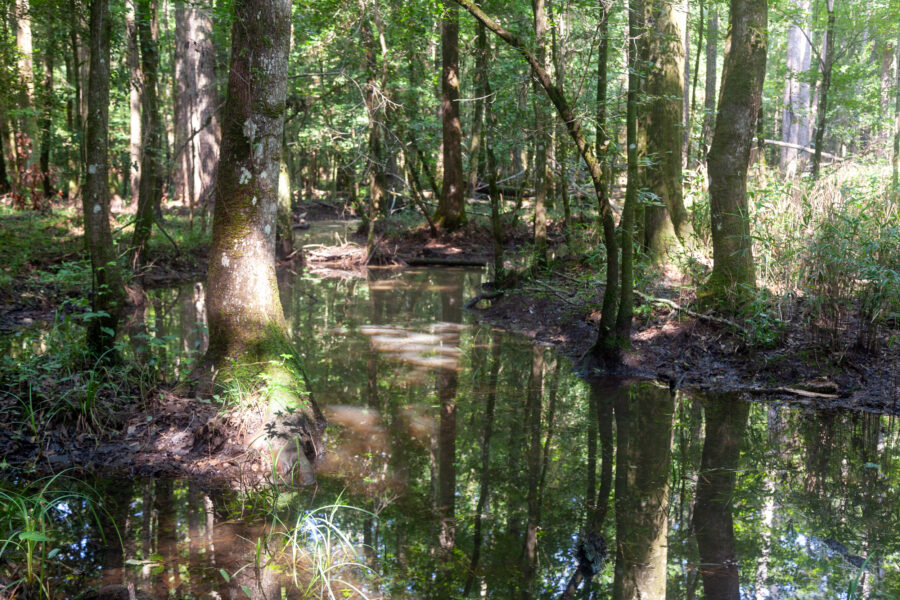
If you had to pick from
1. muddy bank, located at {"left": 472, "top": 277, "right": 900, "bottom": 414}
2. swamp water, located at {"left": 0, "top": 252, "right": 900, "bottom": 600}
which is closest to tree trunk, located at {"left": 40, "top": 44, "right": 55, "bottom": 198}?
swamp water, located at {"left": 0, "top": 252, "right": 900, "bottom": 600}

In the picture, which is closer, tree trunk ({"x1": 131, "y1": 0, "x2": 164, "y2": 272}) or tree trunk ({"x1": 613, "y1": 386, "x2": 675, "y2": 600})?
tree trunk ({"x1": 613, "y1": 386, "x2": 675, "y2": 600})

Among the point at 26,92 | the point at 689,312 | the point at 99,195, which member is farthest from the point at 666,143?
the point at 26,92

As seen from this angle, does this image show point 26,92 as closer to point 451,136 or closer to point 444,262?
point 451,136

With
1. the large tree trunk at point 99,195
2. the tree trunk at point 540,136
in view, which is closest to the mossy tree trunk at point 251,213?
the large tree trunk at point 99,195

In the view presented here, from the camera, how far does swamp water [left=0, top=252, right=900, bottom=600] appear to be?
3.87 meters

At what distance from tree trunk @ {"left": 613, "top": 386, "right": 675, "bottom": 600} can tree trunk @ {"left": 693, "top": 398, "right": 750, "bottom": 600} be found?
0.25 metres

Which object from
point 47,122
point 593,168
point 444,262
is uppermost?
point 47,122

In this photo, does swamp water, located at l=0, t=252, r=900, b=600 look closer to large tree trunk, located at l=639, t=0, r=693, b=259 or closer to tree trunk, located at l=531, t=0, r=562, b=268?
tree trunk, located at l=531, t=0, r=562, b=268

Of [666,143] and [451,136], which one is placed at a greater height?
[451,136]

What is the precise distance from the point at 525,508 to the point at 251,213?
134 inches

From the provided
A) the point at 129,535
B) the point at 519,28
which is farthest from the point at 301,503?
the point at 519,28

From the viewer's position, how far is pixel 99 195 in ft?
22.0

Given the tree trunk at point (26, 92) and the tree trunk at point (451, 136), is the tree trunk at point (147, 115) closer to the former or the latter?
the tree trunk at point (26, 92)

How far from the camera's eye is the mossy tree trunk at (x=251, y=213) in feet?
19.2
